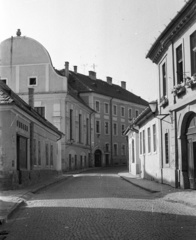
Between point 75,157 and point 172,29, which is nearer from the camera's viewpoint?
point 172,29

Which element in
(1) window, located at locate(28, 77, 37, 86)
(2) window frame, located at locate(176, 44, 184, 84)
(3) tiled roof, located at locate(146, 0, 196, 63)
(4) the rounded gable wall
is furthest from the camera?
(1) window, located at locate(28, 77, 37, 86)

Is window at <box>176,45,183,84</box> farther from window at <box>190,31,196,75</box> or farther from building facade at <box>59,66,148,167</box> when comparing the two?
building facade at <box>59,66,148,167</box>

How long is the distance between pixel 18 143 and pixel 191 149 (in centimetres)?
778

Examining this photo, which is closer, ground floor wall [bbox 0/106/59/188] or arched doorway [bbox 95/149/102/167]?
ground floor wall [bbox 0/106/59/188]

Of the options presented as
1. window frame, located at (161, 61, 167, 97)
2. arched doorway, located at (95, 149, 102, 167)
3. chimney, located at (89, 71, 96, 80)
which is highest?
chimney, located at (89, 71, 96, 80)

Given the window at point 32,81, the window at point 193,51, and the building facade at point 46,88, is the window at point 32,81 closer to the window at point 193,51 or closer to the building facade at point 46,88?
the building facade at point 46,88

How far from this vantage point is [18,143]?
19.5m

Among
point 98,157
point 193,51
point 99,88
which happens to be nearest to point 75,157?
point 98,157

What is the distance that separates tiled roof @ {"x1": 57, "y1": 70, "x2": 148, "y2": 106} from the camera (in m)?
61.3

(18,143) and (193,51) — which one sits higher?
(193,51)

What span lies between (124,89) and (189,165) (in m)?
60.2

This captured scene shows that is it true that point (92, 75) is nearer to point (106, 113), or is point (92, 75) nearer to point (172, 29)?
point (106, 113)

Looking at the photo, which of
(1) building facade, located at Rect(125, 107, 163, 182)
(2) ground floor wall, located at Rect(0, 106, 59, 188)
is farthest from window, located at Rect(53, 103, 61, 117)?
(2) ground floor wall, located at Rect(0, 106, 59, 188)

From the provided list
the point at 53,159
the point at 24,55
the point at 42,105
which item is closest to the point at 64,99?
the point at 42,105
